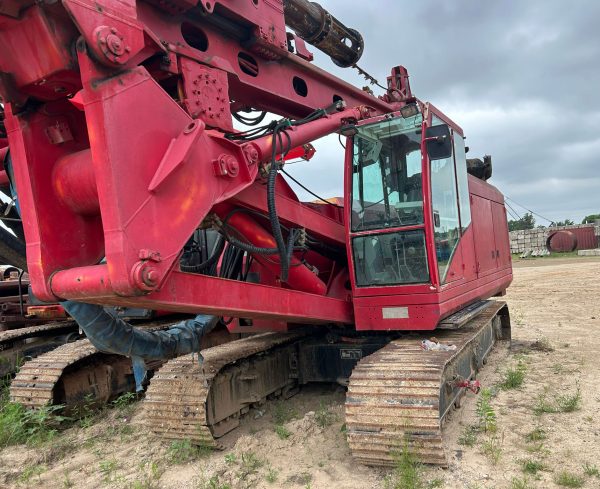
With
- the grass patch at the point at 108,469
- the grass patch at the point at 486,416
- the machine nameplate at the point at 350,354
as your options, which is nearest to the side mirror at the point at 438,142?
the machine nameplate at the point at 350,354

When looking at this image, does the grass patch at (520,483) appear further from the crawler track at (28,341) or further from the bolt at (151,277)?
the crawler track at (28,341)

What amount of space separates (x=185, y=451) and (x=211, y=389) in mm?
540

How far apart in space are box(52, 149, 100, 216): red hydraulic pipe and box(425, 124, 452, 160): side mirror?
2695 millimetres

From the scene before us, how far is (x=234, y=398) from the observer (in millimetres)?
4816

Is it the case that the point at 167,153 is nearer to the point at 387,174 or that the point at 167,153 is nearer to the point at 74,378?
the point at 387,174

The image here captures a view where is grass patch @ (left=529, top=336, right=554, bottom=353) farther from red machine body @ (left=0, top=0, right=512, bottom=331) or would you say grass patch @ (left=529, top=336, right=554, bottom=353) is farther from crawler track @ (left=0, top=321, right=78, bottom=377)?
crawler track @ (left=0, top=321, right=78, bottom=377)

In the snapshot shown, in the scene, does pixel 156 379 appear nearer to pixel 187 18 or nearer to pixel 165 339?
pixel 165 339

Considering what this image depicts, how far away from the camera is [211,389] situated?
448cm

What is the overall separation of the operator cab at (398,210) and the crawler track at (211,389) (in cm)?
112

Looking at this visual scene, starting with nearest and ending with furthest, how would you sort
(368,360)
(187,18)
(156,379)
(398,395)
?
(187,18) < (398,395) < (368,360) < (156,379)

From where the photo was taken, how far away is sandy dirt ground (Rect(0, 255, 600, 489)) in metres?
3.72

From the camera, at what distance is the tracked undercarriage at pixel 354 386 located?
362cm

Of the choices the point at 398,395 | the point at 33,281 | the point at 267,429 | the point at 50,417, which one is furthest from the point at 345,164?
the point at 50,417

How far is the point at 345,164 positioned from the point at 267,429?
2554mm
